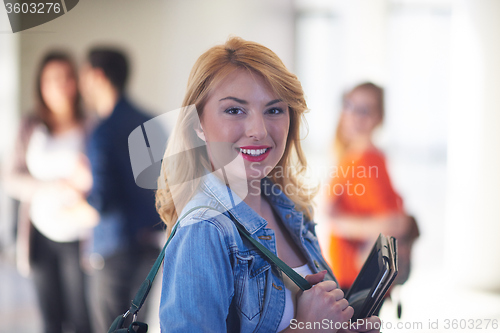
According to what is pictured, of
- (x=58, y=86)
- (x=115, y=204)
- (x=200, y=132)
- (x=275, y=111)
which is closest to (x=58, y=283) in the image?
(x=115, y=204)

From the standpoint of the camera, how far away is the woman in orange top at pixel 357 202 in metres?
1.31

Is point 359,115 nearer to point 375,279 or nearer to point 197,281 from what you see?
point 375,279

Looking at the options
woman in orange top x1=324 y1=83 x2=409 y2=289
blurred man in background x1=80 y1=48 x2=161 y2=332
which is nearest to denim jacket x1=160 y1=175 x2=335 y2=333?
woman in orange top x1=324 y1=83 x2=409 y2=289

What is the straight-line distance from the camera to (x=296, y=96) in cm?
77

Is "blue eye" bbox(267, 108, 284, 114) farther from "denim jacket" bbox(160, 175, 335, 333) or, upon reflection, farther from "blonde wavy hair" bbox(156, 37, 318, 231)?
"denim jacket" bbox(160, 175, 335, 333)

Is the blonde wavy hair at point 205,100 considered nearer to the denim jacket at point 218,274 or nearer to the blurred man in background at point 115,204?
the denim jacket at point 218,274

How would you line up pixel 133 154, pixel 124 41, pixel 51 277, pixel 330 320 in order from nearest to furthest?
pixel 330 320 < pixel 133 154 < pixel 124 41 < pixel 51 277

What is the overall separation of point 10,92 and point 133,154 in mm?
968

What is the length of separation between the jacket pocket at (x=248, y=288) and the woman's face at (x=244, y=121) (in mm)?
183

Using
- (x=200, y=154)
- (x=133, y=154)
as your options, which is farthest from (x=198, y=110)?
(x=133, y=154)

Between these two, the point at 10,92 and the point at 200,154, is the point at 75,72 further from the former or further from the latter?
the point at 200,154

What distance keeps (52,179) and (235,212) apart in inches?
49.1

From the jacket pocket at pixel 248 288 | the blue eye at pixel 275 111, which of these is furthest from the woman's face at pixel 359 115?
the jacket pocket at pixel 248 288

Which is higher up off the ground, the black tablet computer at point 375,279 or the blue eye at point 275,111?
the blue eye at point 275,111
